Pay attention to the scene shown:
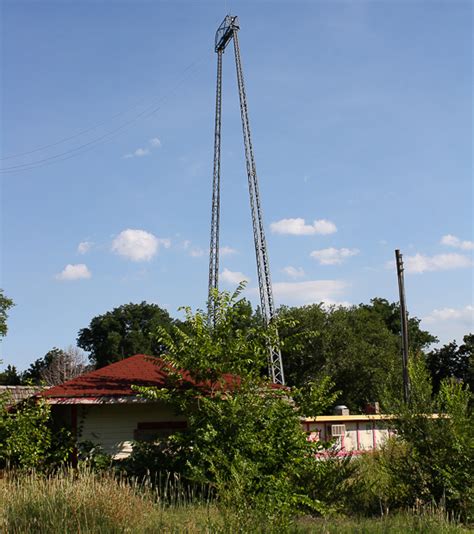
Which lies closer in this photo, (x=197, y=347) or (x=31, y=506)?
(x=31, y=506)

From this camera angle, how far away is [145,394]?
517 inches

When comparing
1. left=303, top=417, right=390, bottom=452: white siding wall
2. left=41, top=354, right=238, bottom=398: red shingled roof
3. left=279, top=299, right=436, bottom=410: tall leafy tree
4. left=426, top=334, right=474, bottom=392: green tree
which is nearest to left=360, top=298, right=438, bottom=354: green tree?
left=426, top=334, right=474, bottom=392: green tree

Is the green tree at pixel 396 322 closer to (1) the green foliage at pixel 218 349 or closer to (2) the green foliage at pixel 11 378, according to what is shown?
(2) the green foliage at pixel 11 378

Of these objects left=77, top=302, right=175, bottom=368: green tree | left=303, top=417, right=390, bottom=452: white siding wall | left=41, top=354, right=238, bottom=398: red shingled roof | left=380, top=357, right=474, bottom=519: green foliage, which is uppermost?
→ left=77, top=302, right=175, bottom=368: green tree

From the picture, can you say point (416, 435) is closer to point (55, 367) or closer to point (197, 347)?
point (197, 347)

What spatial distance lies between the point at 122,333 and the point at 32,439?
63.3 meters

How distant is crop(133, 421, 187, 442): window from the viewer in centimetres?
1626

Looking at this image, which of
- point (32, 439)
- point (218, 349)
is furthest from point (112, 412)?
point (218, 349)

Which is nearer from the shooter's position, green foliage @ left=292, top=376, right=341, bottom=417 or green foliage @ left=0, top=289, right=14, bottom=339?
green foliage @ left=292, top=376, right=341, bottom=417

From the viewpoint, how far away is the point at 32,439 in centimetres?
1543

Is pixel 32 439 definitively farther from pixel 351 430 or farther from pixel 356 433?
pixel 356 433

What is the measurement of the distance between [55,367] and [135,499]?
67.6 metres

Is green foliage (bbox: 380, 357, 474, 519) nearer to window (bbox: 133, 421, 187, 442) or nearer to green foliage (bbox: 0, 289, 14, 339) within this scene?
window (bbox: 133, 421, 187, 442)

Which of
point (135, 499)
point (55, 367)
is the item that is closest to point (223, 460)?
point (135, 499)
